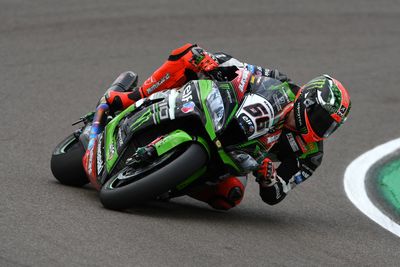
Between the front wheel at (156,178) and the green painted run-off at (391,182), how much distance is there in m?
2.36

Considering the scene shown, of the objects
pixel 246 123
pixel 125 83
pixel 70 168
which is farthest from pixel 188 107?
pixel 125 83

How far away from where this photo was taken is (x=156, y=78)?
25.5 ft

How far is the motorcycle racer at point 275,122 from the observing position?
7.14 metres

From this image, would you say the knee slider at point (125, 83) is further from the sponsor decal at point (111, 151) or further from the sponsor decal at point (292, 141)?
the sponsor decal at point (292, 141)

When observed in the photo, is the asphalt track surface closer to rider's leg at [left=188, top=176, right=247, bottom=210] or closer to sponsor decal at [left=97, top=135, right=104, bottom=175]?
rider's leg at [left=188, top=176, right=247, bottom=210]

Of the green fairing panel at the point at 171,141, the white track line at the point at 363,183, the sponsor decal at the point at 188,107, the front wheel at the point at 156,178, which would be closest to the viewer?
the front wheel at the point at 156,178

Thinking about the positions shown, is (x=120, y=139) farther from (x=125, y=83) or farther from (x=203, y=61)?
(x=125, y=83)

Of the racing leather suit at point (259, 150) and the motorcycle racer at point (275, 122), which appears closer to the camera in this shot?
the motorcycle racer at point (275, 122)

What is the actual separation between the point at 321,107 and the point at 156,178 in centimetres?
136

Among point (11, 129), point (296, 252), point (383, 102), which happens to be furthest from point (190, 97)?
point (383, 102)

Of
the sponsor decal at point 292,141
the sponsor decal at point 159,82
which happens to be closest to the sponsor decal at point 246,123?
the sponsor decal at point 292,141

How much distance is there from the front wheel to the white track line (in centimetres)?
184

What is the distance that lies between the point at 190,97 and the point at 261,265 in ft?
5.44

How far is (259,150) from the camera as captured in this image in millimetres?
7270
